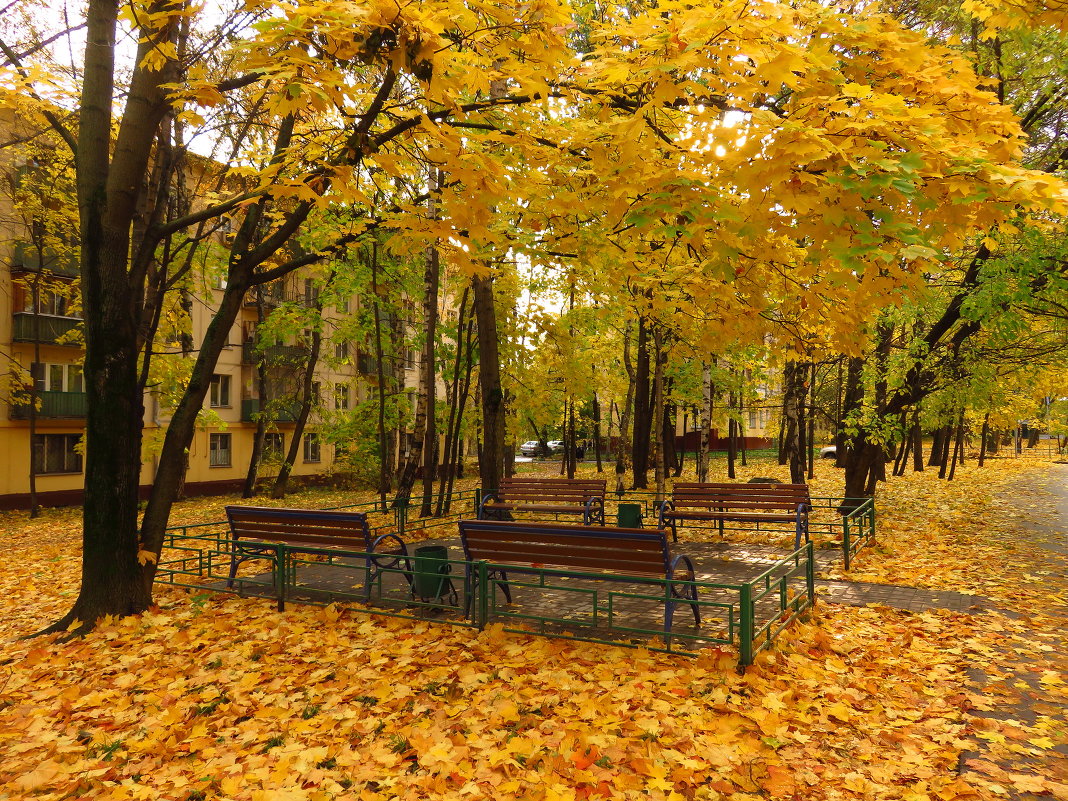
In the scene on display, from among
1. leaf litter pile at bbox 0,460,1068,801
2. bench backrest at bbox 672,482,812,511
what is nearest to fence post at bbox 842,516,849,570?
bench backrest at bbox 672,482,812,511

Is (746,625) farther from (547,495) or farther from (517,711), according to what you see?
(547,495)

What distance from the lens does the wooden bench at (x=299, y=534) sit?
712 cm

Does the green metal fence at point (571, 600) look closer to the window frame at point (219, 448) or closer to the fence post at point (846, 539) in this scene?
the fence post at point (846, 539)

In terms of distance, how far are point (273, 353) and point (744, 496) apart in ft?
78.2

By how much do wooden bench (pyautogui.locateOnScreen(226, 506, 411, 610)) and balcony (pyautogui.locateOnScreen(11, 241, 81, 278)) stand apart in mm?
16432

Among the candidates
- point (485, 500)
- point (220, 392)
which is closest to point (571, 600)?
point (485, 500)

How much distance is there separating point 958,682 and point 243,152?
12254mm

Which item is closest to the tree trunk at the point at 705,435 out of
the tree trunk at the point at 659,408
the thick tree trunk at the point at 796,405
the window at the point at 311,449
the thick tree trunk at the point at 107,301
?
the thick tree trunk at the point at 796,405

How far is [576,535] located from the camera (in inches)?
238

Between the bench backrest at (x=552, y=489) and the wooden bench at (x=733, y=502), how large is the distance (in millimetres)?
1499

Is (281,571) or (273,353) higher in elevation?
(273,353)

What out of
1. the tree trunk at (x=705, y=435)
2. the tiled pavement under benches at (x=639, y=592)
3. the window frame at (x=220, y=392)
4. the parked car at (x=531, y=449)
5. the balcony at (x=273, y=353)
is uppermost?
the balcony at (x=273, y=353)

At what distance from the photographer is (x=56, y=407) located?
21.7 metres

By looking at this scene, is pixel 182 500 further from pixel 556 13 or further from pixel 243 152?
pixel 556 13
